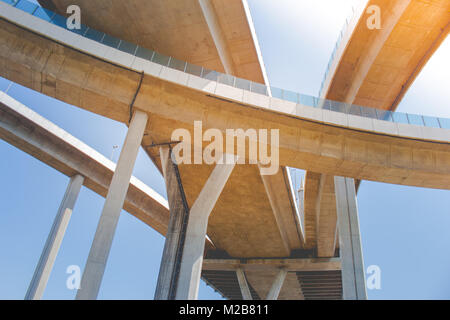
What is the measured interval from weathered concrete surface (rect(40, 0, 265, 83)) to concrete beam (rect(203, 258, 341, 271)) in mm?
21147

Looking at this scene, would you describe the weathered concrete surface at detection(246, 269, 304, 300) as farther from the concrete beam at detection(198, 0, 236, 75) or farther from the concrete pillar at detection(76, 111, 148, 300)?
the concrete pillar at detection(76, 111, 148, 300)

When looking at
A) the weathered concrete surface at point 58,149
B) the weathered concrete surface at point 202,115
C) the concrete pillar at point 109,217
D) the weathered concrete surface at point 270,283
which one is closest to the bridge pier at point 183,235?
the weathered concrete surface at point 202,115

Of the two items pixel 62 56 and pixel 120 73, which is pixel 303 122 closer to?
pixel 120 73

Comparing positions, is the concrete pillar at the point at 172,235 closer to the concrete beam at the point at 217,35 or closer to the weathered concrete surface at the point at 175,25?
the weathered concrete surface at the point at 175,25

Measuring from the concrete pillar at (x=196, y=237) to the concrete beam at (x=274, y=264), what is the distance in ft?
65.5

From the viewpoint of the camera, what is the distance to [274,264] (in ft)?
110

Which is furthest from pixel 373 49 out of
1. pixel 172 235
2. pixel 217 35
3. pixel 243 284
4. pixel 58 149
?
pixel 243 284

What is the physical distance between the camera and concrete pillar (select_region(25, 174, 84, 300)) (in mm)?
19797

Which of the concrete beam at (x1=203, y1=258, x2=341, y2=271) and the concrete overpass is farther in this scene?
the concrete beam at (x1=203, y1=258, x2=341, y2=271)

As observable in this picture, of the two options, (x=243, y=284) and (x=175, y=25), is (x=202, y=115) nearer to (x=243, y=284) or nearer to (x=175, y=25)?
(x=175, y=25)

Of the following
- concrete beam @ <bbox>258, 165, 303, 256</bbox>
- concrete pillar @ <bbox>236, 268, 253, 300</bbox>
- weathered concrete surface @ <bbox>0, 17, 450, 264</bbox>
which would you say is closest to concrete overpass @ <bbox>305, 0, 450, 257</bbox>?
weathered concrete surface @ <bbox>0, 17, 450, 264</bbox>
